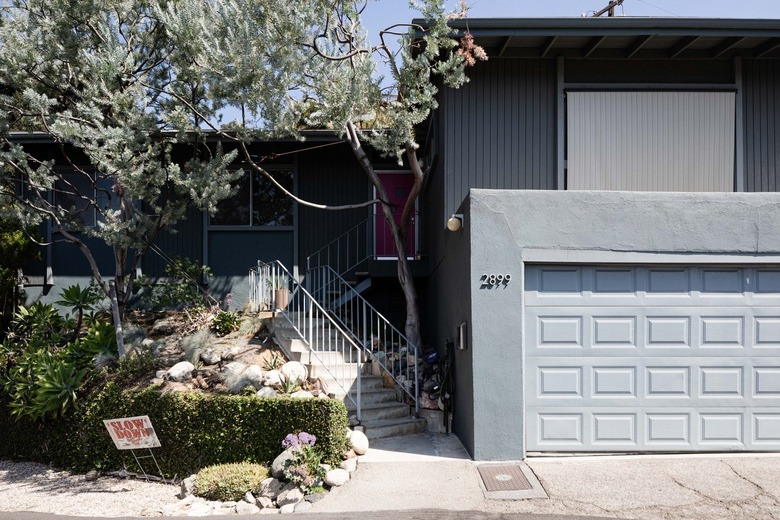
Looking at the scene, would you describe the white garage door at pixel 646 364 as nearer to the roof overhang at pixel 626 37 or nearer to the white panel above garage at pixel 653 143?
the white panel above garage at pixel 653 143

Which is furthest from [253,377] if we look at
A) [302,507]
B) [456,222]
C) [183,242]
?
[183,242]

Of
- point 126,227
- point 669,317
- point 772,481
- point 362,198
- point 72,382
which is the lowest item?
point 772,481

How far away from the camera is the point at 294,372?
921 centimetres

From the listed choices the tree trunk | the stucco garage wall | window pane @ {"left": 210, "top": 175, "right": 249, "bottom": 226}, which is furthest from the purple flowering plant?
window pane @ {"left": 210, "top": 175, "right": 249, "bottom": 226}

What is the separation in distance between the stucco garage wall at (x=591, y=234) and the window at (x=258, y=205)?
6246 millimetres

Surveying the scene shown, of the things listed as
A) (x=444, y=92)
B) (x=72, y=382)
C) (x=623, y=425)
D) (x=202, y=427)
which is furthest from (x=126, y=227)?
(x=623, y=425)

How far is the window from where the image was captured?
13516 millimetres

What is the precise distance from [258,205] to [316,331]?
3.96 m

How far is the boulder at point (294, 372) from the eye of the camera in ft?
30.0

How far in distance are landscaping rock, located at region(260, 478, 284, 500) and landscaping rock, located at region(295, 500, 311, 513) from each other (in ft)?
1.45

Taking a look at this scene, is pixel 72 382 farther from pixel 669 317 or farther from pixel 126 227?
pixel 669 317

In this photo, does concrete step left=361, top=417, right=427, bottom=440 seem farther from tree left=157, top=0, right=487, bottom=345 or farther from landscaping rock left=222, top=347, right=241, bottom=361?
tree left=157, top=0, right=487, bottom=345

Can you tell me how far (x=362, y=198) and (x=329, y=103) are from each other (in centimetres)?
425

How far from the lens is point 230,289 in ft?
43.5
